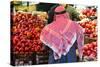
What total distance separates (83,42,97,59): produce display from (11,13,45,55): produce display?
1.32ft

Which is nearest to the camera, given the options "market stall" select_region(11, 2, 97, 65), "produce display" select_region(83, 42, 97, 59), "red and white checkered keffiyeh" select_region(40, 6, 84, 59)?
"market stall" select_region(11, 2, 97, 65)

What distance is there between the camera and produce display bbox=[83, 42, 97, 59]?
1.77 meters

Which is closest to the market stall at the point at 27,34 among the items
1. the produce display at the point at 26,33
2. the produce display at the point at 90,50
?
the produce display at the point at 26,33

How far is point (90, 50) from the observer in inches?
70.2

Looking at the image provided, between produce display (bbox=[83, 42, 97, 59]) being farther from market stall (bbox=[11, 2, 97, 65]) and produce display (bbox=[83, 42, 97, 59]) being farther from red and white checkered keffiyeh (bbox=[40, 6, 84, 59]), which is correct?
market stall (bbox=[11, 2, 97, 65])

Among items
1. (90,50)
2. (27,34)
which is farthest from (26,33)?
(90,50)

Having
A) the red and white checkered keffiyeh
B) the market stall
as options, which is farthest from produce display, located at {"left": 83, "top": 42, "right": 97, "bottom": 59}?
the market stall

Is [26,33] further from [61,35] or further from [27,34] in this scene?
[61,35]

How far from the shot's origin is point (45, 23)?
164cm

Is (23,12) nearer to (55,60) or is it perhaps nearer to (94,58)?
(55,60)

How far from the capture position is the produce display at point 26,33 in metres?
1.56

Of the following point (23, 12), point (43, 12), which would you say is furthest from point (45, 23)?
point (23, 12)

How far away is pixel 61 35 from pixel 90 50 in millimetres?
307

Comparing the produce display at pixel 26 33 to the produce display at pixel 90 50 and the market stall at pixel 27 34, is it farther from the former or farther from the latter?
the produce display at pixel 90 50
